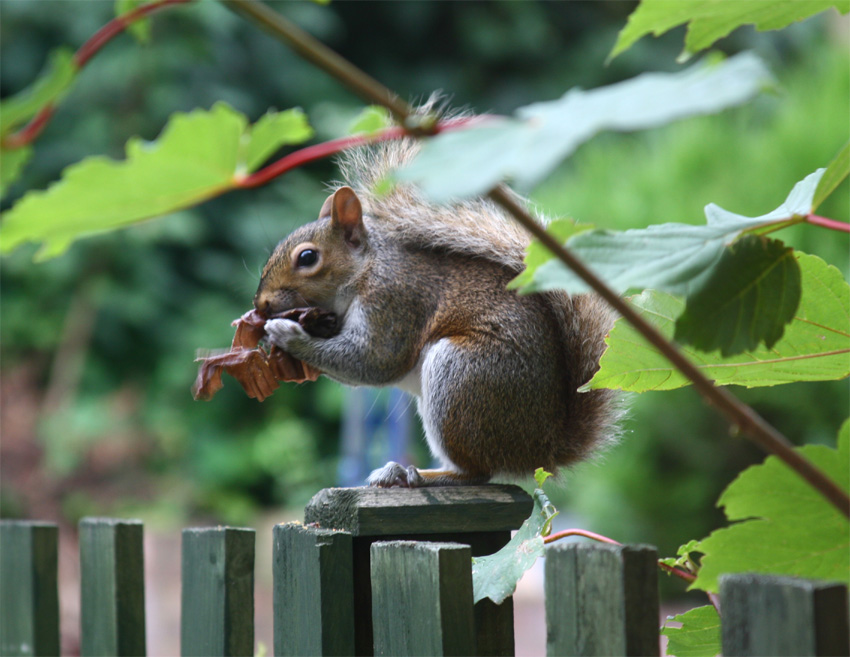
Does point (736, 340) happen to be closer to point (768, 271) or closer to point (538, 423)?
point (768, 271)

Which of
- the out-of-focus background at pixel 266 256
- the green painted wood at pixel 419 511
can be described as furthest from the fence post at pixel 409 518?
the out-of-focus background at pixel 266 256

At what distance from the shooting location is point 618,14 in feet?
18.7

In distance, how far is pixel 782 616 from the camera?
441mm

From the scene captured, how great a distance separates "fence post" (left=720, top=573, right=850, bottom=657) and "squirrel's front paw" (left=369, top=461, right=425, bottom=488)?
0.46 m

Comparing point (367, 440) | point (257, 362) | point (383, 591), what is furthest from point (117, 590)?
point (367, 440)

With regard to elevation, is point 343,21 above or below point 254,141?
above

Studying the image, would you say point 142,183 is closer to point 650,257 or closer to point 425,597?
point 650,257

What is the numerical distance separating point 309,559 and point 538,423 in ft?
0.97

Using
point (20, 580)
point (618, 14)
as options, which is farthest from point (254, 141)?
point (618, 14)

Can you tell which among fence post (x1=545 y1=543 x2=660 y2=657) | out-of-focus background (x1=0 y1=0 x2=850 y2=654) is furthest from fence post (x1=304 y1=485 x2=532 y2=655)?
out-of-focus background (x1=0 y1=0 x2=850 y2=654)

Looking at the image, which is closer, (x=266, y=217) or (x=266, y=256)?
(x=266, y=256)

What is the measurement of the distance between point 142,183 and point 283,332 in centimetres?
70

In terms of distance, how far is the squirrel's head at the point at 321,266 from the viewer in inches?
47.6

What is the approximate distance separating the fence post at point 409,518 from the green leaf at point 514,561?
12 centimetres
